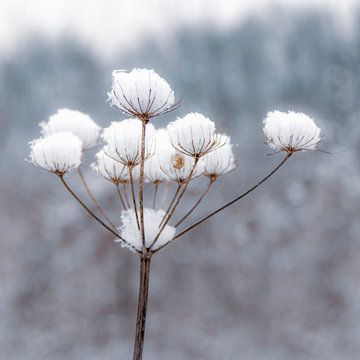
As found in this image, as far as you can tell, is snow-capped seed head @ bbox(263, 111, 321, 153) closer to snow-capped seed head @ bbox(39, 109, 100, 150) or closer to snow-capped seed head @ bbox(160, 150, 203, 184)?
snow-capped seed head @ bbox(160, 150, 203, 184)

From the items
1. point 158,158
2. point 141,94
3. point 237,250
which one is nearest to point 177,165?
point 158,158

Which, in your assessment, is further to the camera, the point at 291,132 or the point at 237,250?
the point at 237,250

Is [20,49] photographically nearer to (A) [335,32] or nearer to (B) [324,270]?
(A) [335,32]

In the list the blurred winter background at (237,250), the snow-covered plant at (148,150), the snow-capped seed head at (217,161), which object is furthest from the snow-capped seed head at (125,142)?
the blurred winter background at (237,250)

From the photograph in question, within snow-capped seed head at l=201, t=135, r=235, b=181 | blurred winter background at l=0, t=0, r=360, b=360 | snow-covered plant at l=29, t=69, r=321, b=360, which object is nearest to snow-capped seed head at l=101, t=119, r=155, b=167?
snow-covered plant at l=29, t=69, r=321, b=360

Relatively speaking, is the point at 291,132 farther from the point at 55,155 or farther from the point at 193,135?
the point at 55,155

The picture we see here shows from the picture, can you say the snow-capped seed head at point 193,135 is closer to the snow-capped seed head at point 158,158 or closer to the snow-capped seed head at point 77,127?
the snow-capped seed head at point 158,158

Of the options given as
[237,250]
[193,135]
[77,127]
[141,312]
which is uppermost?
[237,250]
